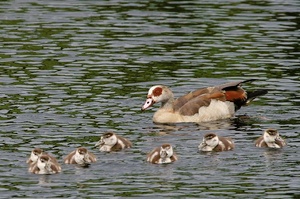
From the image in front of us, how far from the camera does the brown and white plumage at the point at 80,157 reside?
67.9ft

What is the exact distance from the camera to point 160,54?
32.7 metres

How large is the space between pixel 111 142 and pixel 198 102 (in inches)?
190

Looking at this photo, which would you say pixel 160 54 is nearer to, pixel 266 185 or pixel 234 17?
pixel 234 17

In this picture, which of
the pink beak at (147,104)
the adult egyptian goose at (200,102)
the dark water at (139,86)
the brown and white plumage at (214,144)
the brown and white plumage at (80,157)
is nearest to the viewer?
the dark water at (139,86)

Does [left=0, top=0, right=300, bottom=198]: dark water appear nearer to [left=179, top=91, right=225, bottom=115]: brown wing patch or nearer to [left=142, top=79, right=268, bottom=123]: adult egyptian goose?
[left=142, top=79, right=268, bottom=123]: adult egyptian goose

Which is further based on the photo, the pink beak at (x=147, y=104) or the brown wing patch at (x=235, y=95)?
the brown wing patch at (x=235, y=95)

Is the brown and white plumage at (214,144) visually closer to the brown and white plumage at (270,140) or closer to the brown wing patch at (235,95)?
the brown and white plumage at (270,140)

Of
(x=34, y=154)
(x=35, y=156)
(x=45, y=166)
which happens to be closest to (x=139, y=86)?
(x=34, y=154)

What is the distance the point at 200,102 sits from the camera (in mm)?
26344

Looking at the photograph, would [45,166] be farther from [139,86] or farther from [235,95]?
[139,86]

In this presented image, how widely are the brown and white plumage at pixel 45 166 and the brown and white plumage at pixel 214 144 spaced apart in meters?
3.11

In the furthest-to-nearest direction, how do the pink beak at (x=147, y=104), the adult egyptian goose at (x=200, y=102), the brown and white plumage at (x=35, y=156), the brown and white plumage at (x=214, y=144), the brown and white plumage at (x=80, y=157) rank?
1. the adult egyptian goose at (x=200, y=102)
2. the pink beak at (x=147, y=104)
3. the brown and white plumage at (x=214, y=144)
4. the brown and white plumage at (x=80, y=157)
5. the brown and white plumage at (x=35, y=156)

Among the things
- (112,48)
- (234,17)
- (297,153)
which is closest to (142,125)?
(297,153)

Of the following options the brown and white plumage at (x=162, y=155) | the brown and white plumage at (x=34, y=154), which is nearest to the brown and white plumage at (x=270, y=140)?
the brown and white plumage at (x=162, y=155)
